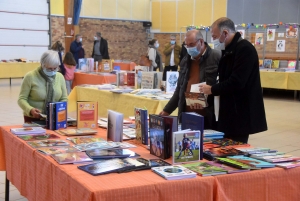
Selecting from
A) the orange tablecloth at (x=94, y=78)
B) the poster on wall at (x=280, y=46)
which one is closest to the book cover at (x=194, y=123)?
the orange tablecloth at (x=94, y=78)

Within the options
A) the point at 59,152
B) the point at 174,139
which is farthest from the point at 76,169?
the point at 174,139

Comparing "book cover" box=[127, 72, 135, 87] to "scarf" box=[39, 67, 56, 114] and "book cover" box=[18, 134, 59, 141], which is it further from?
"book cover" box=[18, 134, 59, 141]

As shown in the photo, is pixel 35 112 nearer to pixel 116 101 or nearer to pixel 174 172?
pixel 174 172

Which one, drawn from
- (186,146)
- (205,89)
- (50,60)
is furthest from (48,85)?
(186,146)

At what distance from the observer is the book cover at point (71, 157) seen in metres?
2.34

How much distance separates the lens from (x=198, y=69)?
3514 mm

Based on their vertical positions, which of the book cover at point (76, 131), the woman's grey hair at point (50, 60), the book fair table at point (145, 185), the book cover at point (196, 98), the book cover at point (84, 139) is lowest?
the book fair table at point (145, 185)

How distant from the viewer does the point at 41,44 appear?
15727mm

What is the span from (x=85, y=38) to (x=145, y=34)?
3.49 m

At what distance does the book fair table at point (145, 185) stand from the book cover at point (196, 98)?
0.81 metres

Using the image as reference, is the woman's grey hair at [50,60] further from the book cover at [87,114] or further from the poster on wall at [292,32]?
the poster on wall at [292,32]

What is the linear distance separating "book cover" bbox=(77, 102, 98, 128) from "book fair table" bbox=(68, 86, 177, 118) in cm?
176

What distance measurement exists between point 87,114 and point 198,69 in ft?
3.21

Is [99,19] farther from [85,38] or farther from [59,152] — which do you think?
[59,152]
